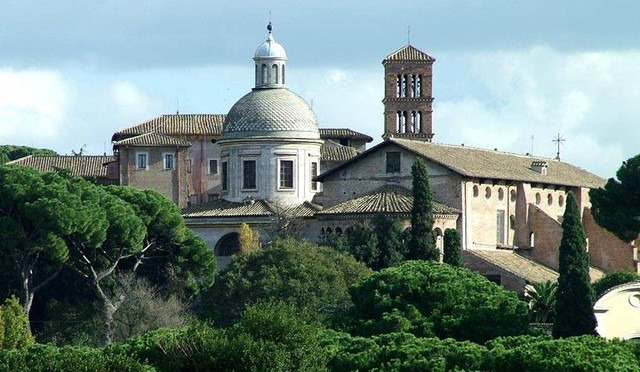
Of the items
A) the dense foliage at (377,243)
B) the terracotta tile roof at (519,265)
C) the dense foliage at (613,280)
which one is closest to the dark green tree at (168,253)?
the dense foliage at (377,243)

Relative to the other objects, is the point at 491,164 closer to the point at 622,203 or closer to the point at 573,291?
the point at 622,203

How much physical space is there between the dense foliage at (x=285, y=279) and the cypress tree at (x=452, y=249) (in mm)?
3295

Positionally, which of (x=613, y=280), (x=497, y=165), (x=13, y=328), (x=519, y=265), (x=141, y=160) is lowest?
(x=13, y=328)

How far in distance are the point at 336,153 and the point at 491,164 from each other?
12.3 metres

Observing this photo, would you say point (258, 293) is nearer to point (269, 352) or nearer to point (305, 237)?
point (305, 237)

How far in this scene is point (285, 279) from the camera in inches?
3140

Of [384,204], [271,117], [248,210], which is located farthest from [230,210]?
Result: [384,204]

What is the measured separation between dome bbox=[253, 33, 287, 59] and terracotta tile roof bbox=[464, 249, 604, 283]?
12648mm

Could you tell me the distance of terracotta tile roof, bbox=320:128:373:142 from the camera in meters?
109

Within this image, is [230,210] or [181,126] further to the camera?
[181,126]

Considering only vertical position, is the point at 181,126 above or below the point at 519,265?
above

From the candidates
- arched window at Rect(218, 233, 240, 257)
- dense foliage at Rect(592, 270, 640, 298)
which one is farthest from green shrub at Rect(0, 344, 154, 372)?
arched window at Rect(218, 233, 240, 257)

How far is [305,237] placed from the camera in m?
89.3

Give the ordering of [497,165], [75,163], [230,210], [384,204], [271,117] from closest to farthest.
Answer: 1. [384,204]
2. [497,165]
3. [230,210]
4. [271,117]
5. [75,163]
